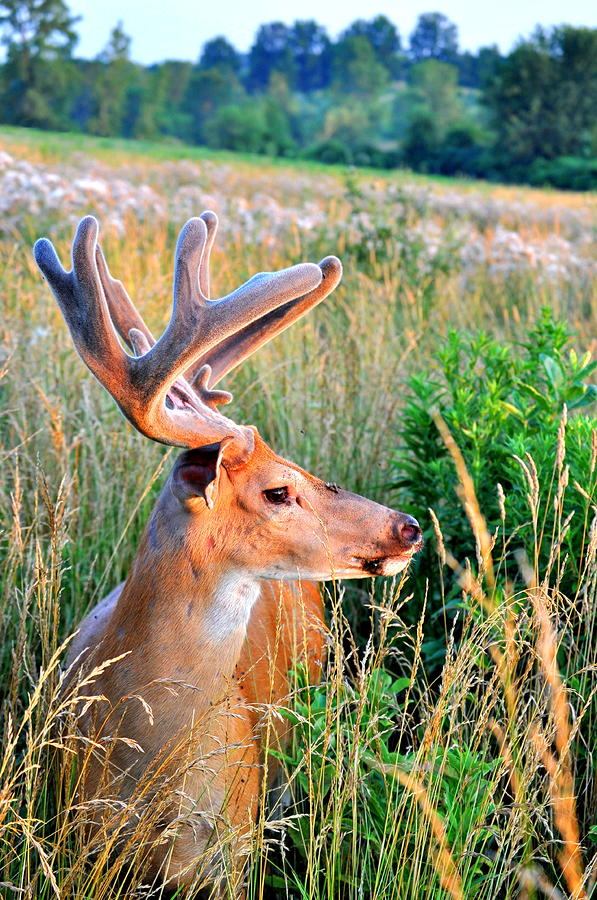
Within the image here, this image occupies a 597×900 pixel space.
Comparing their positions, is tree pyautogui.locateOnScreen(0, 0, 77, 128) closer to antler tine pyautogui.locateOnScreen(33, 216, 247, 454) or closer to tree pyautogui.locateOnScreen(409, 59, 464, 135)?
tree pyautogui.locateOnScreen(409, 59, 464, 135)

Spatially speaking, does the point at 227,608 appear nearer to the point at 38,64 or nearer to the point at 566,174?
the point at 566,174

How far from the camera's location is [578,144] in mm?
49688

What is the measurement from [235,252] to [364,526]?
236 inches

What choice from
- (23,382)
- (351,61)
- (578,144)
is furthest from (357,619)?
(351,61)

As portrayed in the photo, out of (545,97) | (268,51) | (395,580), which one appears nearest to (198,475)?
(395,580)

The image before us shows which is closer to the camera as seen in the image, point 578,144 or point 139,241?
point 139,241

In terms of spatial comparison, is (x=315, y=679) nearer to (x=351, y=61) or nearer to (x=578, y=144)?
(x=578, y=144)

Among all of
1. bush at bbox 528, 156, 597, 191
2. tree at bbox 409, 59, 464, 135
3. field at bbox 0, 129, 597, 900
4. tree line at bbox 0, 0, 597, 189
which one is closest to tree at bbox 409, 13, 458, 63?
tree line at bbox 0, 0, 597, 189

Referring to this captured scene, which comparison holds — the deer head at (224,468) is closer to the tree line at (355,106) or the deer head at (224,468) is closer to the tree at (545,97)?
the tree line at (355,106)

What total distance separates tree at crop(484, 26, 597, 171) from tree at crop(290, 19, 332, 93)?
253ft

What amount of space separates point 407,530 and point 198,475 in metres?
0.53

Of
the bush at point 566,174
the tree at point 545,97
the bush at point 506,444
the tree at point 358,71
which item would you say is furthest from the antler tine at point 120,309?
the tree at point 358,71

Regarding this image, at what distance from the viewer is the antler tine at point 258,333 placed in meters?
2.69

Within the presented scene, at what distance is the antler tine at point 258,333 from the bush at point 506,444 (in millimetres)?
713
